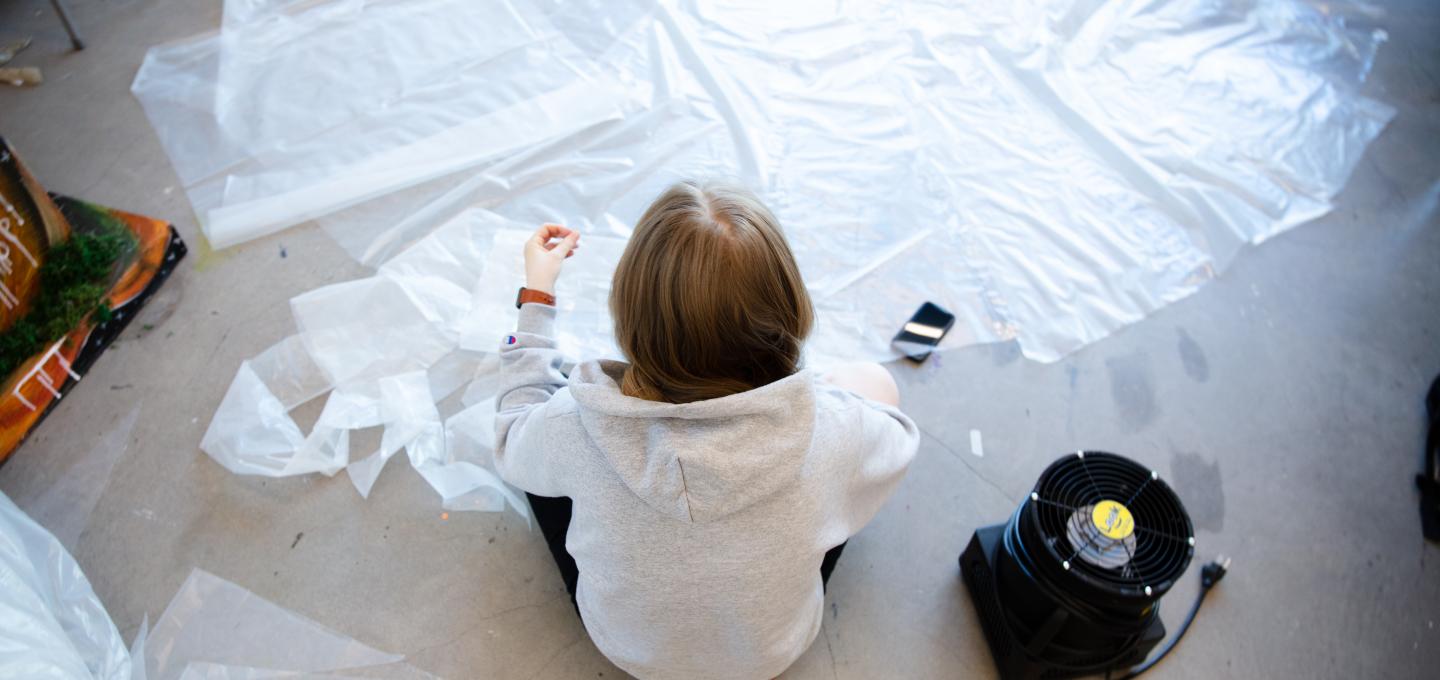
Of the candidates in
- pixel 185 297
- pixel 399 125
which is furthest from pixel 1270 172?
pixel 185 297

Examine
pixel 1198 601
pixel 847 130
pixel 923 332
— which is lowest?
pixel 1198 601

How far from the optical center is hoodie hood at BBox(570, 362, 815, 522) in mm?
672

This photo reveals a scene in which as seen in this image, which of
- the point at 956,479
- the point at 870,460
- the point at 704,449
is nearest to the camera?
the point at 704,449

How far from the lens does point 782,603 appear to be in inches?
31.9

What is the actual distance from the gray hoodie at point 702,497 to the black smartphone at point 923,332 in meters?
0.47

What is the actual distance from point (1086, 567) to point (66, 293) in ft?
5.22

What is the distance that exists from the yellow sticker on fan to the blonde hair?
424 millimetres

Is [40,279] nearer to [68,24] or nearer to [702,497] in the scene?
[68,24]

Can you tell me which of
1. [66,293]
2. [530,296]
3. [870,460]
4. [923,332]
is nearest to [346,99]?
[66,293]

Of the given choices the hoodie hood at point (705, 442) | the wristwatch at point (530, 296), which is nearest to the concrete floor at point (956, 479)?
the wristwatch at point (530, 296)

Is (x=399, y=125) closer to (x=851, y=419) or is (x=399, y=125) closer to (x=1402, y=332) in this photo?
(x=851, y=419)

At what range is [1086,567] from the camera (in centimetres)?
89

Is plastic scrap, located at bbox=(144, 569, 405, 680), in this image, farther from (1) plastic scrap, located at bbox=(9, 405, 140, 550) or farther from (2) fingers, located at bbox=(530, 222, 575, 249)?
(2) fingers, located at bbox=(530, 222, 575, 249)

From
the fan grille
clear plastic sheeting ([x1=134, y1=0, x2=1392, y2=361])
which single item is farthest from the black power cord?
clear plastic sheeting ([x1=134, y1=0, x2=1392, y2=361])
